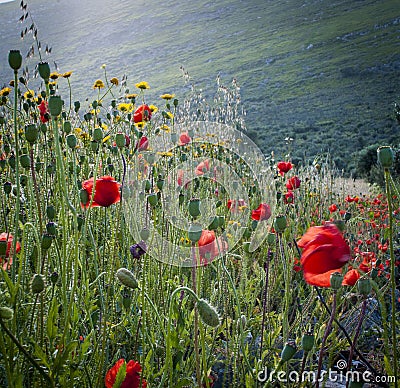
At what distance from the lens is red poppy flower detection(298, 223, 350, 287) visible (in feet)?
2.66

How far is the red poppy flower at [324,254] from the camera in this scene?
81 centimetres

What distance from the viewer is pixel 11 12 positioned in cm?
5775

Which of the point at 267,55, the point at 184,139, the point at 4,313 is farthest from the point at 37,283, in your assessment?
the point at 267,55

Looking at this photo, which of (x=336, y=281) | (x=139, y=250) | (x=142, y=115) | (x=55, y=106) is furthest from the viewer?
(x=142, y=115)

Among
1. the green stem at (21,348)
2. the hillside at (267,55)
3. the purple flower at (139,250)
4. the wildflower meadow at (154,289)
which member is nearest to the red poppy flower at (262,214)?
the wildflower meadow at (154,289)

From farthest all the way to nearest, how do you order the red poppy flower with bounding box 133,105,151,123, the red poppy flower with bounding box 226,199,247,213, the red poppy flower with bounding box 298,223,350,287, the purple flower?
the red poppy flower with bounding box 226,199,247,213
the red poppy flower with bounding box 133,105,151,123
the purple flower
the red poppy flower with bounding box 298,223,350,287

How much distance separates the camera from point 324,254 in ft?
2.68

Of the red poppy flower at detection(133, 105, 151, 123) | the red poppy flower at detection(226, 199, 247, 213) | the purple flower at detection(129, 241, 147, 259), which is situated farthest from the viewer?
the red poppy flower at detection(226, 199, 247, 213)

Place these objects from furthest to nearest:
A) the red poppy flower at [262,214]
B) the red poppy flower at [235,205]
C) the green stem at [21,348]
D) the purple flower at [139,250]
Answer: the red poppy flower at [235,205] < the red poppy flower at [262,214] < the purple flower at [139,250] < the green stem at [21,348]

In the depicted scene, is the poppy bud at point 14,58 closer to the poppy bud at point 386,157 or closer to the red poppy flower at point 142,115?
the poppy bud at point 386,157

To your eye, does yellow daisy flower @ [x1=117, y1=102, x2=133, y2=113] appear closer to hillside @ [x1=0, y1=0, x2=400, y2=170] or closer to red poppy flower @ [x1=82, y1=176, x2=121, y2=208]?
red poppy flower @ [x1=82, y1=176, x2=121, y2=208]

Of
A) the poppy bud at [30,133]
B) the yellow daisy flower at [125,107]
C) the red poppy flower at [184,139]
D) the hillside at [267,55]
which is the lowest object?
the poppy bud at [30,133]

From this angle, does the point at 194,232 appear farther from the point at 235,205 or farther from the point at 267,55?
the point at 267,55

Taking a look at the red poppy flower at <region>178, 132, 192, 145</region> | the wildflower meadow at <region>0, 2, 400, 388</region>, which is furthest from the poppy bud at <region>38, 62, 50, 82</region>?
the red poppy flower at <region>178, 132, 192, 145</region>
